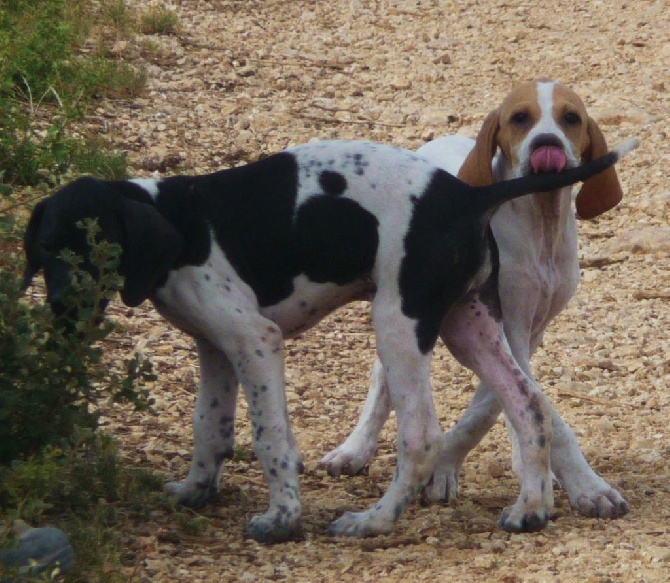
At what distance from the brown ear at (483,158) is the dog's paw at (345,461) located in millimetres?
1256

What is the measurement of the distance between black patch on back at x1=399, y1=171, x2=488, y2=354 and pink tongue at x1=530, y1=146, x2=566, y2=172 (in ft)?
1.60

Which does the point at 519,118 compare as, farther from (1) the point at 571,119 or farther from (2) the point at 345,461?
(2) the point at 345,461

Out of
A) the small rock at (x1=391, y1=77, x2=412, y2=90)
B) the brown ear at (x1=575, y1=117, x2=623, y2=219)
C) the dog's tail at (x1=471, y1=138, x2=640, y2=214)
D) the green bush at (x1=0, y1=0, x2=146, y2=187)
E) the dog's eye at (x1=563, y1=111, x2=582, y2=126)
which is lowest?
the dog's tail at (x1=471, y1=138, x2=640, y2=214)

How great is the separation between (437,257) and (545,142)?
0.85 metres

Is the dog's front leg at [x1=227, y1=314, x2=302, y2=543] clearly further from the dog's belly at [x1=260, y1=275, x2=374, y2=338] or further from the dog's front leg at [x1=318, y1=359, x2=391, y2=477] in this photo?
the dog's front leg at [x1=318, y1=359, x2=391, y2=477]

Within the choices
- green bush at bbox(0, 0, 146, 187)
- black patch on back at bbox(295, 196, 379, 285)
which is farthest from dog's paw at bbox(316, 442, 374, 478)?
green bush at bbox(0, 0, 146, 187)

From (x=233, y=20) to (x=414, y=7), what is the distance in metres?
1.91

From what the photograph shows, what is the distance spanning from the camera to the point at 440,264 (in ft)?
14.9

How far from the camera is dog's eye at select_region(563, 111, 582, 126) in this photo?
5301mm

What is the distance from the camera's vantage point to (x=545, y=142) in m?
5.08

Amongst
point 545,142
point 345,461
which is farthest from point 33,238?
point 545,142

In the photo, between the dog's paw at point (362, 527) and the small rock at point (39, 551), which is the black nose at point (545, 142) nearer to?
the dog's paw at point (362, 527)

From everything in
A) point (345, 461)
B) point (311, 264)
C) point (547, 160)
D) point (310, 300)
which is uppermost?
point (547, 160)

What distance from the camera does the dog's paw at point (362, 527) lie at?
4.61m
